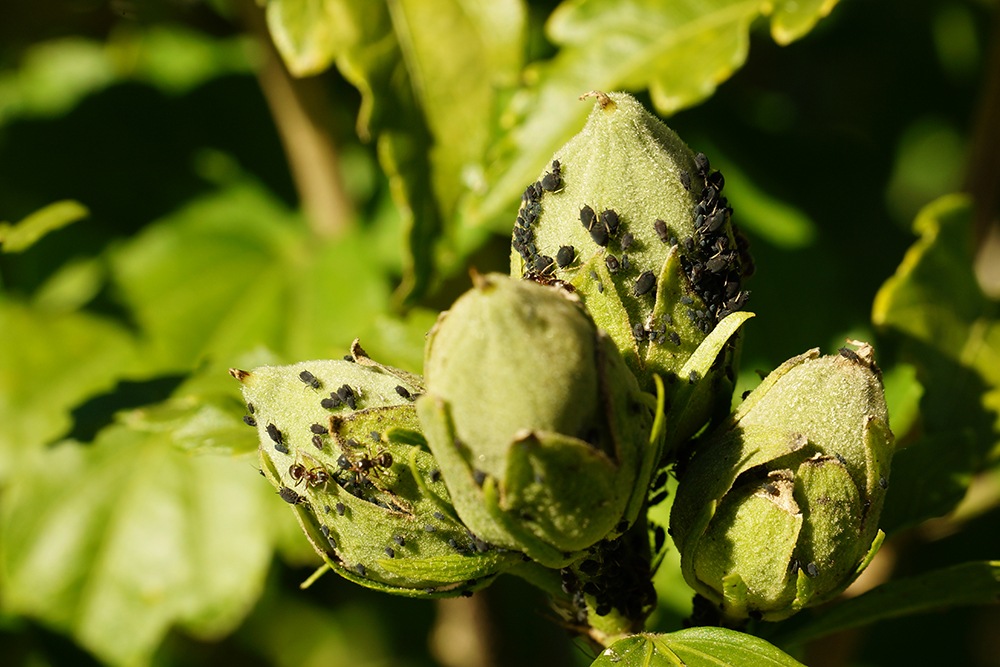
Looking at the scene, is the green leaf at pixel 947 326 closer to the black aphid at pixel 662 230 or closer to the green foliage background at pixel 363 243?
the green foliage background at pixel 363 243

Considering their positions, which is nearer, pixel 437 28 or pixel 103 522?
pixel 437 28

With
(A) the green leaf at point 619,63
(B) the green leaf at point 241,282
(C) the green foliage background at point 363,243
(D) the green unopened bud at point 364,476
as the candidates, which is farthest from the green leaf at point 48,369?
(D) the green unopened bud at point 364,476

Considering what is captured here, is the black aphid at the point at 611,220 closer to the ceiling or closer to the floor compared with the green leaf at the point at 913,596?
closer to the ceiling

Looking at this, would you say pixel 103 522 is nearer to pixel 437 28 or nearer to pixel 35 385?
pixel 35 385

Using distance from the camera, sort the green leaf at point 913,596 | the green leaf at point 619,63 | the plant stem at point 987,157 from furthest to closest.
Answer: the plant stem at point 987,157, the green leaf at point 619,63, the green leaf at point 913,596

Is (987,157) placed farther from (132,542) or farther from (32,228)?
(132,542)

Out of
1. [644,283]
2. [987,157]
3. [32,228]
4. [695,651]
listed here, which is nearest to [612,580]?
[695,651]

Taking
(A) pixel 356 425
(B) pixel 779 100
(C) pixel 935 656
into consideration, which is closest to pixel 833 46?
(B) pixel 779 100
